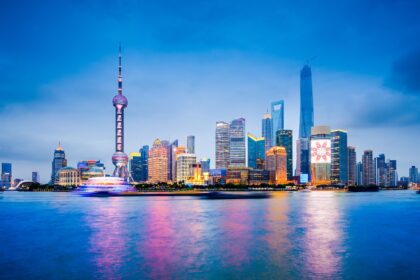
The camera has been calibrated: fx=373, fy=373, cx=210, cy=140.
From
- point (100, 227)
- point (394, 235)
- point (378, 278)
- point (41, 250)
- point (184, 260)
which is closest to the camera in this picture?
point (378, 278)

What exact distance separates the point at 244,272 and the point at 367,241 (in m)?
23.4

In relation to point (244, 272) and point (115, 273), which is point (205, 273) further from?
point (115, 273)

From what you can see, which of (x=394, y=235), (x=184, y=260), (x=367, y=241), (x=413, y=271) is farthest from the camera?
(x=394, y=235)

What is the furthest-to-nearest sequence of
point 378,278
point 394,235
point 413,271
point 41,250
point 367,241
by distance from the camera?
point 394,235, point 367,241, point 41,250, point 413,271, point 378,278

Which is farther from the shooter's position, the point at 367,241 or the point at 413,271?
the point at 367,241

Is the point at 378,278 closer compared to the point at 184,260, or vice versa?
the point at 378,278

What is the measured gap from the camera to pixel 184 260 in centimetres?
3516

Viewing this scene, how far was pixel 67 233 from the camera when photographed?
54625 millimetres

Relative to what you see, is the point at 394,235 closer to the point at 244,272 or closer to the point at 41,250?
Result: the point at 244,272

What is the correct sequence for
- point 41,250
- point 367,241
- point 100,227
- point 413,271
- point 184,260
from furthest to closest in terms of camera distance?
1. point 100,227
2. point 367,241
3. point 41,250
4. point 184,260
5. point 413,271

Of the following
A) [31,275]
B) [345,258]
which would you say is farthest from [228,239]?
[31,275]

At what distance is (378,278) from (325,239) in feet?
61.4

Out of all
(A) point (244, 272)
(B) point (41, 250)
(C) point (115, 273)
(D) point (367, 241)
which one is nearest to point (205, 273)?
(A) point (244, 272)

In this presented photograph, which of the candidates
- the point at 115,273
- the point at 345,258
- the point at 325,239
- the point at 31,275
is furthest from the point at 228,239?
the point at 31,275
